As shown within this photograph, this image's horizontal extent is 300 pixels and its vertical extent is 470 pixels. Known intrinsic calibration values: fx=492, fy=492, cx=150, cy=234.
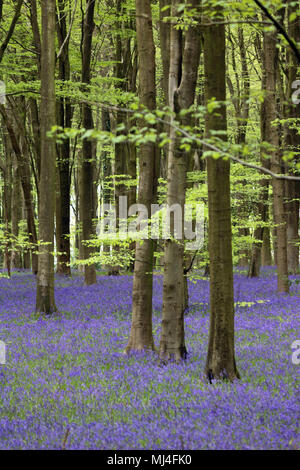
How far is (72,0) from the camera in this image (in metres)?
20.6

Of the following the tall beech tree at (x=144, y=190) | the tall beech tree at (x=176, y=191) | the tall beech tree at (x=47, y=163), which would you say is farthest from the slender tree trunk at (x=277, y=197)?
the tall beech tree at (x=176, y=191)

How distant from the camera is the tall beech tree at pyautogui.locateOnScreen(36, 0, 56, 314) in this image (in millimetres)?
14180

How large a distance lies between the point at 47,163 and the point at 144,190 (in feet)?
18.4

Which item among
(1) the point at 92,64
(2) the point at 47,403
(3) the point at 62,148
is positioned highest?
(1) the point at 92,64

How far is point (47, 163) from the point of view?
1453 centimetres

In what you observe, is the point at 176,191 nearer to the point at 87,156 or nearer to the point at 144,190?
the point at 144,190

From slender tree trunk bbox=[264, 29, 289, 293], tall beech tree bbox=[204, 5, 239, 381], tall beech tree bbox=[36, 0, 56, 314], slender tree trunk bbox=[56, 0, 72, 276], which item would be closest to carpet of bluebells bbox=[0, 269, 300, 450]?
tall beech tree bbox=[204, 5, 239, 381]

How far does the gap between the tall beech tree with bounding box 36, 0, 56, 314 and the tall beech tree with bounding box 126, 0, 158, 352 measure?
511 cm

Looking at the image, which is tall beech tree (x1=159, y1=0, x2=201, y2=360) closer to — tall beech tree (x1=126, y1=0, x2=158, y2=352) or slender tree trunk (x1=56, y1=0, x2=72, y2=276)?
tall beech tree (x1=126, y1=0, x2=158, y2=352)

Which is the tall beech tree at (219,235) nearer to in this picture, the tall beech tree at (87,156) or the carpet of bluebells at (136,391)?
the carpet of bluebells at (136,391)
